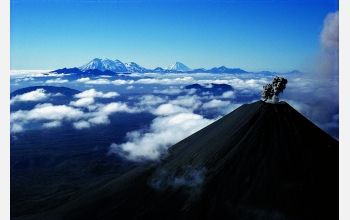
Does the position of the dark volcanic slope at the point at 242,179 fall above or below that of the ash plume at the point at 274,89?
below

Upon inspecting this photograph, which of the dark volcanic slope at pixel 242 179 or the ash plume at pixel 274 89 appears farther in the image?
the ash plume at pixel 274 89

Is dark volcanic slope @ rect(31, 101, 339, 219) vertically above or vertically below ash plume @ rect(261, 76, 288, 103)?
below

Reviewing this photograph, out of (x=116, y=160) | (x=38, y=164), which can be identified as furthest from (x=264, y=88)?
(x=38, y=164)

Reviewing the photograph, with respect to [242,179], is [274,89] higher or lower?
higher

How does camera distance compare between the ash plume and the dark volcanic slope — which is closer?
the dark volcanic slope

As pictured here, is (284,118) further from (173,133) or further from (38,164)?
(173,133)
